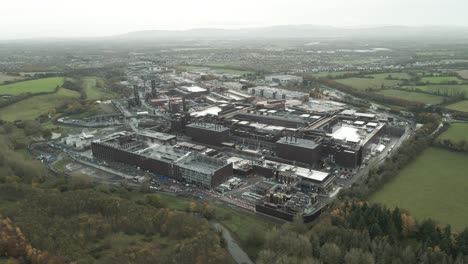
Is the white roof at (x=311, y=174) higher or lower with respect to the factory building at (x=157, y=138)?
lower

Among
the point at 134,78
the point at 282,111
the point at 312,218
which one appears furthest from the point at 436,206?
the point at 134,78

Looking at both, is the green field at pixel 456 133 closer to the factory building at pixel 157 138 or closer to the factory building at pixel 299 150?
the factory building at pixel 299 150

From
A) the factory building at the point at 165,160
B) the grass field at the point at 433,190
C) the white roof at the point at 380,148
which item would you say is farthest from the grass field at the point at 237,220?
the white roof at the point at 380,148

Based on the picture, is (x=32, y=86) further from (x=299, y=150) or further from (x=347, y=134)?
(x=347, y=134)

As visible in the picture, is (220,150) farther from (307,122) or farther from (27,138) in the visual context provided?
(27,138)

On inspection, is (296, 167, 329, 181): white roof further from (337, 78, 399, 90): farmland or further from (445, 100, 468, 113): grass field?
(337, 78, 399, 90): farmland

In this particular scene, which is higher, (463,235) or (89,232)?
(463,235)
